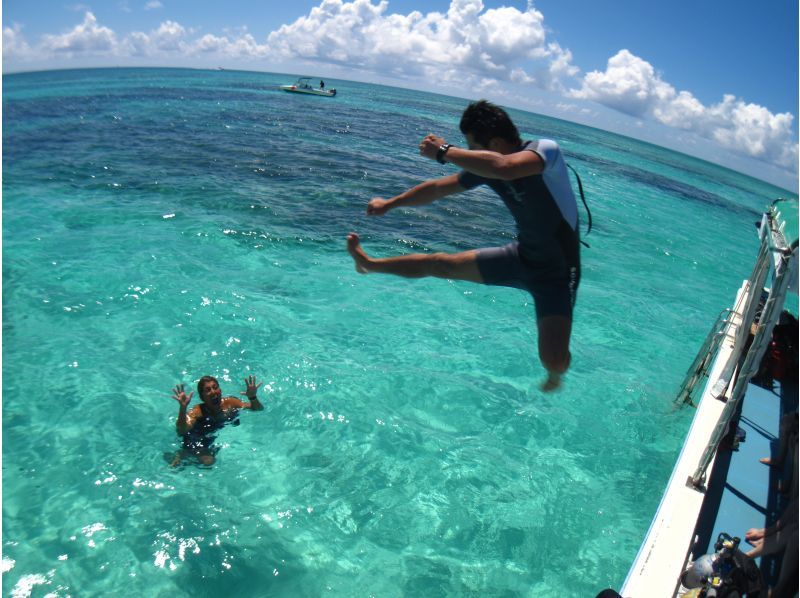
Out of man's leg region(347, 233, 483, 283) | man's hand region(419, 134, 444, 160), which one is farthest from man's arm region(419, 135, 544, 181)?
man's leg region(347, 233, 483, 283)

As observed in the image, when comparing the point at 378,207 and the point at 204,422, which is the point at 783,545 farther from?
the point at 204,422

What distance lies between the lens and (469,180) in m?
3.85

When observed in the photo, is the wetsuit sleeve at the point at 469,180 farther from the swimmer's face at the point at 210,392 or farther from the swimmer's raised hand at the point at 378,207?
the swimmer's face at the point at 210,392

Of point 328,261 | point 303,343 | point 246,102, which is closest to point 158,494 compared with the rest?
point 303,343

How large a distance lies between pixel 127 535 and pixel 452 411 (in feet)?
15.1

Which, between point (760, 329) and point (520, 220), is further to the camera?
point (760, 329)

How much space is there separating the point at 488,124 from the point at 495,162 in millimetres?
453

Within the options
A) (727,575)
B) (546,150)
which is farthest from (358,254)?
(727,575)

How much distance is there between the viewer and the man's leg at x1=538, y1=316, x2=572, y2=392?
3.71 metres

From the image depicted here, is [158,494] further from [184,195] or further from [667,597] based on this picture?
[184,195]

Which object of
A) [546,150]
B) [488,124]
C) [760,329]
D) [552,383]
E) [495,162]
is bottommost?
[552,383]

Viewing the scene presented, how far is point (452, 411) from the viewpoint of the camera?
8.18 m

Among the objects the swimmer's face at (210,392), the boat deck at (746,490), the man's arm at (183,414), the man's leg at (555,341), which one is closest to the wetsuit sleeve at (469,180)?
the man's leg at (555,341)

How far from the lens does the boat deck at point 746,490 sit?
4672 millimetres
